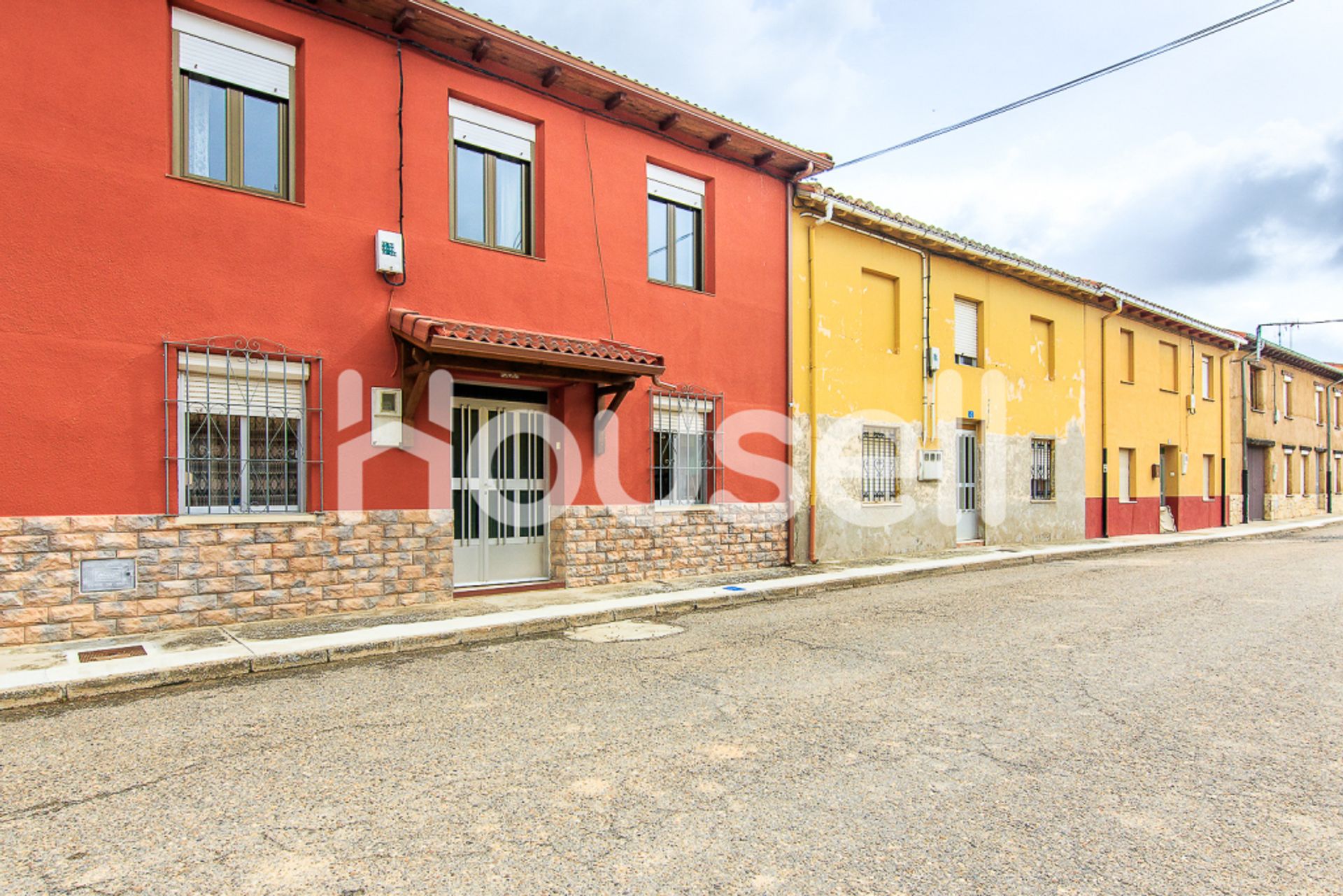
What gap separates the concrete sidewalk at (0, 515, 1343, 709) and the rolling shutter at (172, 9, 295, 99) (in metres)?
5.17

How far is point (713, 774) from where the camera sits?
12.3ft

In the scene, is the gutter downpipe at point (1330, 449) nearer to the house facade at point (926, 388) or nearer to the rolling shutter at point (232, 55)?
the house facade at point (926, 388)

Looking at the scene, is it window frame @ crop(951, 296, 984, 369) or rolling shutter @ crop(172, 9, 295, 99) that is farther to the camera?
window frame @ crop(951, 296, 984, 369)

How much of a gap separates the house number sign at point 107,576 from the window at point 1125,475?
20095 mm

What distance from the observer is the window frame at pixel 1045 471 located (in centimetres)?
1711

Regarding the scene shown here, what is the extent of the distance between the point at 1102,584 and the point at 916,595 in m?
2.83

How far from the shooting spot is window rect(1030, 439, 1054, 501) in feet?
56.2

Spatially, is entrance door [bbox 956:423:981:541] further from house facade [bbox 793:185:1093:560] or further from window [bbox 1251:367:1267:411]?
window [bbox 1251:367:1267:411]

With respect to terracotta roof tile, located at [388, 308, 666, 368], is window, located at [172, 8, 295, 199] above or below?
above

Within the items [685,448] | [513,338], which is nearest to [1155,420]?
[685,448]

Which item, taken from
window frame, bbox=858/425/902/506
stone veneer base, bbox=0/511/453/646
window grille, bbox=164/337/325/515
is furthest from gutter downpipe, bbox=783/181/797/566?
window grille, bbox=164/337/325/515

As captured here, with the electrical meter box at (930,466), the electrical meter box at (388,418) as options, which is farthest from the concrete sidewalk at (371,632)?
the electrical meter box at (930,466)

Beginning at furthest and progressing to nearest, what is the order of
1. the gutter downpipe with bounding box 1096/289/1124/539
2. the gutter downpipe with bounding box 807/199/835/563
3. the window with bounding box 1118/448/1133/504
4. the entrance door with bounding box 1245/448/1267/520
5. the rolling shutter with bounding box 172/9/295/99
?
the entrance door with bounding box 1245/448/1267/520
the window with bounding box 1118/448/1133/504
the gutter downpipe with bounding box 1096/289/1124/539
the gutter downpipe with bounding box 807/199/835/563
the rolling shutter with bounding box 172/9/295/99

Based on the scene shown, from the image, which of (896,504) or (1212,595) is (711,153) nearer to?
(896,504)
